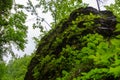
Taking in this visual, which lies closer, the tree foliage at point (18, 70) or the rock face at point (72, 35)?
the rock face at point (72, 35)

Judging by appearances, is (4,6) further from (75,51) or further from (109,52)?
(109,52)

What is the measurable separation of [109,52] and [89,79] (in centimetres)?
72

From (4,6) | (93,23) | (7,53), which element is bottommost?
(7,53)

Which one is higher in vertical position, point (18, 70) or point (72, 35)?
point (72, 35)

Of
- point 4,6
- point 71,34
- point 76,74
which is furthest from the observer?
point 4,6

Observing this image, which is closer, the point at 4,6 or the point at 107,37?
the point at 107,37

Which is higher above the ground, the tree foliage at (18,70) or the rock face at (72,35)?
the rock face at (72,35)

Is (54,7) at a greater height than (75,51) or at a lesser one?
greater

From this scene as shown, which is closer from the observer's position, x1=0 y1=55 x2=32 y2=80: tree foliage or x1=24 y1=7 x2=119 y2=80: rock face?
x1=24 y1=7 x2=119 y2=80: rock face

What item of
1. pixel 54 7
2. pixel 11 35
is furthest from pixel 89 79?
pixel 54 7

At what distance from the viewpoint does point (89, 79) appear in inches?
203

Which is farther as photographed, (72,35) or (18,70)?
(18,70)

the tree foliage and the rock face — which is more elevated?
the rock face

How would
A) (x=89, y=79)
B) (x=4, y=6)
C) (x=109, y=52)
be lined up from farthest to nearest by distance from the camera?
(x=4, y=6)
(x=89, y=79)
(x=109, y=52)
